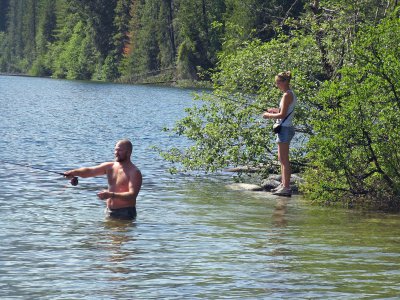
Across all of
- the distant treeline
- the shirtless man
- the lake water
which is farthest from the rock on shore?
the distant treeline

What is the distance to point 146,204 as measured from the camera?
639 inches

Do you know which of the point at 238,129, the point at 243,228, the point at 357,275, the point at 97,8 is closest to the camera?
the point at 357,275

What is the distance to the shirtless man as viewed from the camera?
43.9ft

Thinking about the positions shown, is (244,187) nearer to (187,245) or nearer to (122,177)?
(122,177)

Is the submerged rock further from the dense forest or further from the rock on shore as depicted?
the dense forest

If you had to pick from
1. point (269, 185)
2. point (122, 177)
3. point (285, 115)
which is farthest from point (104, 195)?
point (269, 185)

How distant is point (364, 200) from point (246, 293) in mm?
7084

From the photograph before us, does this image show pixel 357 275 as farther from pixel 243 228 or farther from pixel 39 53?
pixel 39 53

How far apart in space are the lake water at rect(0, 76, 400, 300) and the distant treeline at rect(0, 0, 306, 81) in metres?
62.5

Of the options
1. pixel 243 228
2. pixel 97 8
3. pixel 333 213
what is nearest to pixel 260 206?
pixel 333 213

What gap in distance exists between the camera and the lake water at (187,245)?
9430 millimetres

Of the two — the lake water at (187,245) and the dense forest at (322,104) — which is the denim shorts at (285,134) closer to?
the dense forest at (322,104)

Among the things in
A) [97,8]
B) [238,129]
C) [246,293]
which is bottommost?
[246,293]

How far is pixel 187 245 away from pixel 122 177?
2031mm
